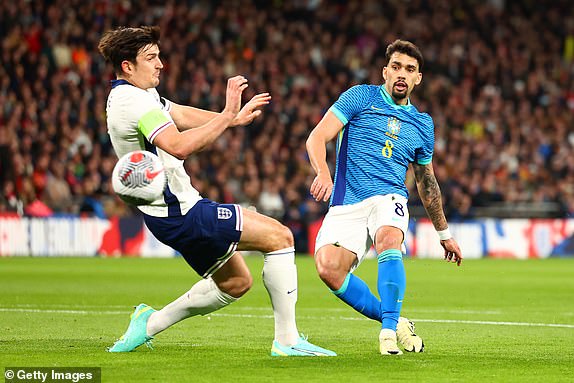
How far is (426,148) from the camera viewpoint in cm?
909

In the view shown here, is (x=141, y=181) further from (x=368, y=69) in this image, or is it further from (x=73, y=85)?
(x=368, y=69)

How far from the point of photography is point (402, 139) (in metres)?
8.99

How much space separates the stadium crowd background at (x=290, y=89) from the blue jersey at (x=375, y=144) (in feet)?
48.5

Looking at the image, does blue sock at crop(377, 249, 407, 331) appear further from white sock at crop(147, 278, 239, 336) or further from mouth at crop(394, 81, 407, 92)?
mouth at crop(394, 81, 407, 92)

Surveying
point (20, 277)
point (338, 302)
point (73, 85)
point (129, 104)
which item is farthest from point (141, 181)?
point (73, 85)

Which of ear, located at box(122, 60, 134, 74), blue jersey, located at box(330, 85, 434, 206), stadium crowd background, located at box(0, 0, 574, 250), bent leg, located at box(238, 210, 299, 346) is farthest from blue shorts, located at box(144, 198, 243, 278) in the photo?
→ stadium crowd background, located at box(0, 0, 574, 250)

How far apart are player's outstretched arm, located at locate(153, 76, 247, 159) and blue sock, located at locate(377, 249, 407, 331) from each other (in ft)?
5.70

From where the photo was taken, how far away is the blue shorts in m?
7.53

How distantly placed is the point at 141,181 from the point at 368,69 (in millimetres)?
23054

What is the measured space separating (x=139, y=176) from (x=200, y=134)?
48 centimetres

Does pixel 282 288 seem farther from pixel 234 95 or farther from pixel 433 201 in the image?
pixel 433 201

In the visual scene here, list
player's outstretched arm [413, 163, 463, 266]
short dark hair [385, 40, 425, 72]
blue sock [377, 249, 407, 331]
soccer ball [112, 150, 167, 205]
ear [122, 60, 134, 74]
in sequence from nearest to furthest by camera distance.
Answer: soccer ball [112, 150, 167, 205]
ear [122, 60, 134, 74]
blue sock [377, 249, 407, 331]
short dark hair [385, 40, 425, 72]
player's outstretched arm [413, 163, 463, 266]

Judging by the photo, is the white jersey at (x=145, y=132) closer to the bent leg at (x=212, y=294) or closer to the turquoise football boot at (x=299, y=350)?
the bent leg at (x=212, y=294)

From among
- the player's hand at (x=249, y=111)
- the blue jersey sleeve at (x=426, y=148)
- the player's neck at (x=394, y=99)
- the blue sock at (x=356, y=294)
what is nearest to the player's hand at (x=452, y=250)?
the blue jersey sleeve at (x=426, y=148)
